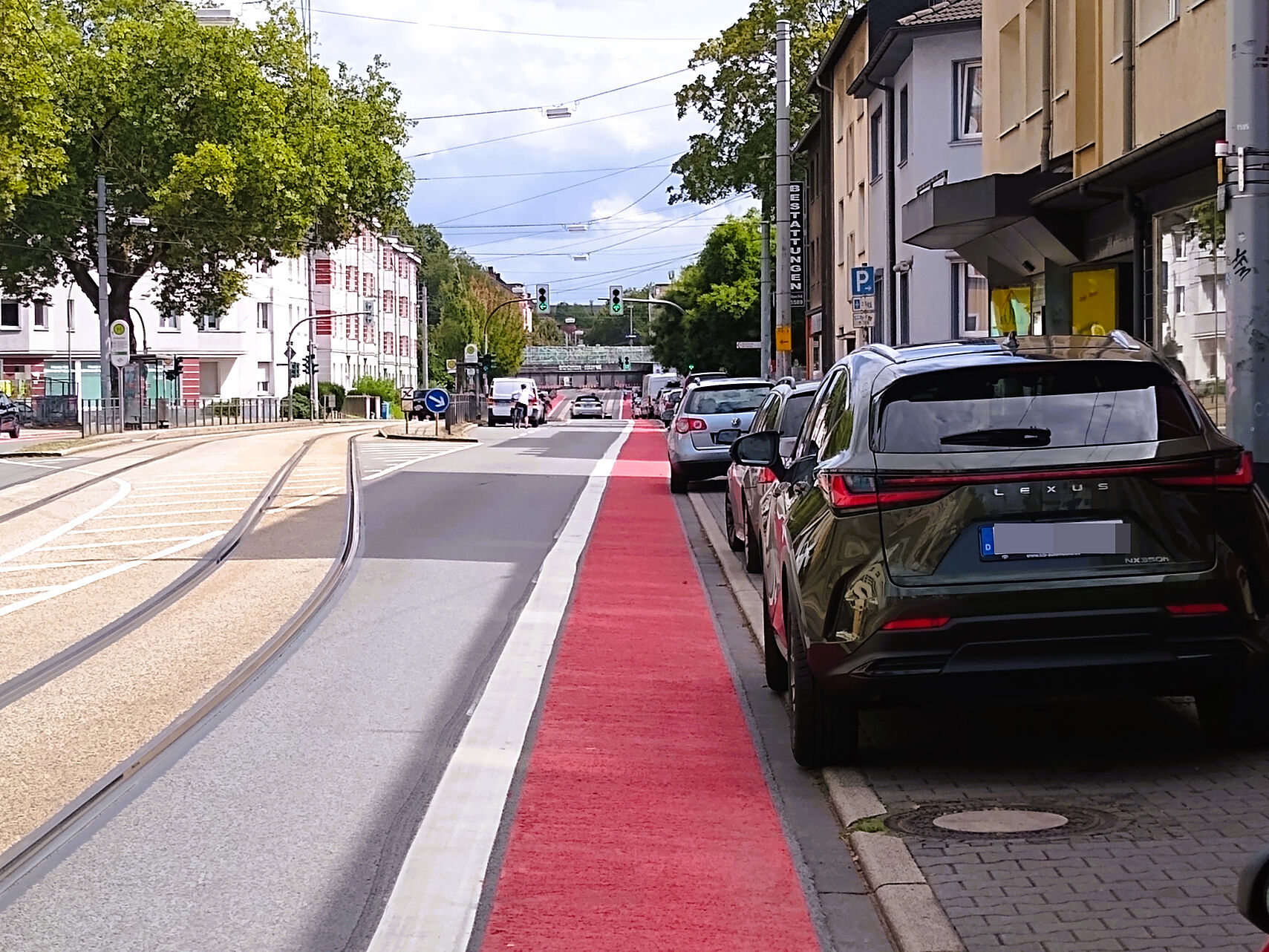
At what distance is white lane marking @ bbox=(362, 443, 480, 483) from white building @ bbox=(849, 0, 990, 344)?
9.76m

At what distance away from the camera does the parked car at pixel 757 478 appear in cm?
1367

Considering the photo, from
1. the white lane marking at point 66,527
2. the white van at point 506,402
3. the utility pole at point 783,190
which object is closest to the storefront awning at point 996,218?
the utility pole at point 783,190

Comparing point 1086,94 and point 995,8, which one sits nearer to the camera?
point 1086,94

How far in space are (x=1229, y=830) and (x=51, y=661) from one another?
651 centimetres

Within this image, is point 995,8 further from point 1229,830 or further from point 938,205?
point 1229,830

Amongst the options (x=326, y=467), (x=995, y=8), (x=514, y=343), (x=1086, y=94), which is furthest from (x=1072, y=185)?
(x=514, y=343)

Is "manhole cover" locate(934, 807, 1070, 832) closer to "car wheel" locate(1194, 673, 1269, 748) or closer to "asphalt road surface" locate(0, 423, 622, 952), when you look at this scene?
"car wheel" locate(1194, 673, 1269, 748)

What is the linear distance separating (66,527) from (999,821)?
47.0ft

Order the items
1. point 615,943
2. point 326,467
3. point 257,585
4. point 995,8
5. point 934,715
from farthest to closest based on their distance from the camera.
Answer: point 326,467
point 995,8
point 257,585
point 934,715
point 615,943

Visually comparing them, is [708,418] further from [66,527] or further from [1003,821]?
[1003,821]

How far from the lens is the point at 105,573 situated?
45.9 feet

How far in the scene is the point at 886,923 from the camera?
16.2 ft

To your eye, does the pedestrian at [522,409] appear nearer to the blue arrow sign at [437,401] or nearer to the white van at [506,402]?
the white van at [506,402]

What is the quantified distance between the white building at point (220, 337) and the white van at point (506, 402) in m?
8.00
